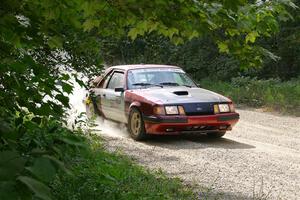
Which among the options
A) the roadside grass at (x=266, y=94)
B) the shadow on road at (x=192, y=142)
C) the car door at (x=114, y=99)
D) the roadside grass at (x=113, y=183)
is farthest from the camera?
the roadside grass at (x=266, y=94)

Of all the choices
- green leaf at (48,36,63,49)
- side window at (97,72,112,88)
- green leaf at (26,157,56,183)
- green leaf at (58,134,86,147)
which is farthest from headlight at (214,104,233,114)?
green leaf at (26,157,56,183)

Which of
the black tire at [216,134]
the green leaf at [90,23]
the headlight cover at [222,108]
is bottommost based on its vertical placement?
the black tire at [216,134]

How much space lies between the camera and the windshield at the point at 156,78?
10828 mm

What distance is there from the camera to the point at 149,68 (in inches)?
442

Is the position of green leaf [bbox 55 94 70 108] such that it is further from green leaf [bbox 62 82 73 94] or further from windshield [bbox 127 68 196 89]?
windshield [bbox 127 68 196 89]

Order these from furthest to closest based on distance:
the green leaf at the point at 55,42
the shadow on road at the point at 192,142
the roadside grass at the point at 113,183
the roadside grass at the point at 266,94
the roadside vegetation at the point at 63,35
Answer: the roadside grass at the point at 266,94, the shadow on road at the point at 192,142, the roadside grass at the point at 113,183, the green leaf at the point at 55,42, the roadside vegetation at the point at 63,35

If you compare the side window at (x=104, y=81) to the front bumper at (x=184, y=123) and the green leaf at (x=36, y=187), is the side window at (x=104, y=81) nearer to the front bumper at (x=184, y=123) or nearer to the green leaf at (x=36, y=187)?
the front bumper at (x=184, y=123)

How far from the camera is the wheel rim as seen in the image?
9995 mm

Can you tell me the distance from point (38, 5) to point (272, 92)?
15727 mm

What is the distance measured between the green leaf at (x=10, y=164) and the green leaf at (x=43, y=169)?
0.04 m

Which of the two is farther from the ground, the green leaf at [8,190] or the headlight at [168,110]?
the green leaf at [8,190]

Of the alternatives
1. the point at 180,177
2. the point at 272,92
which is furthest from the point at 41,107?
the point at 272,92

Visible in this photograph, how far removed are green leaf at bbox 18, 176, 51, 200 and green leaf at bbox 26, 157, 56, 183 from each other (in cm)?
8

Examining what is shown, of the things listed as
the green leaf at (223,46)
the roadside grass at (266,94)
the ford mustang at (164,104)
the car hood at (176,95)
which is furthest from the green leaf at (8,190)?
the roadside grass at (266,94)
